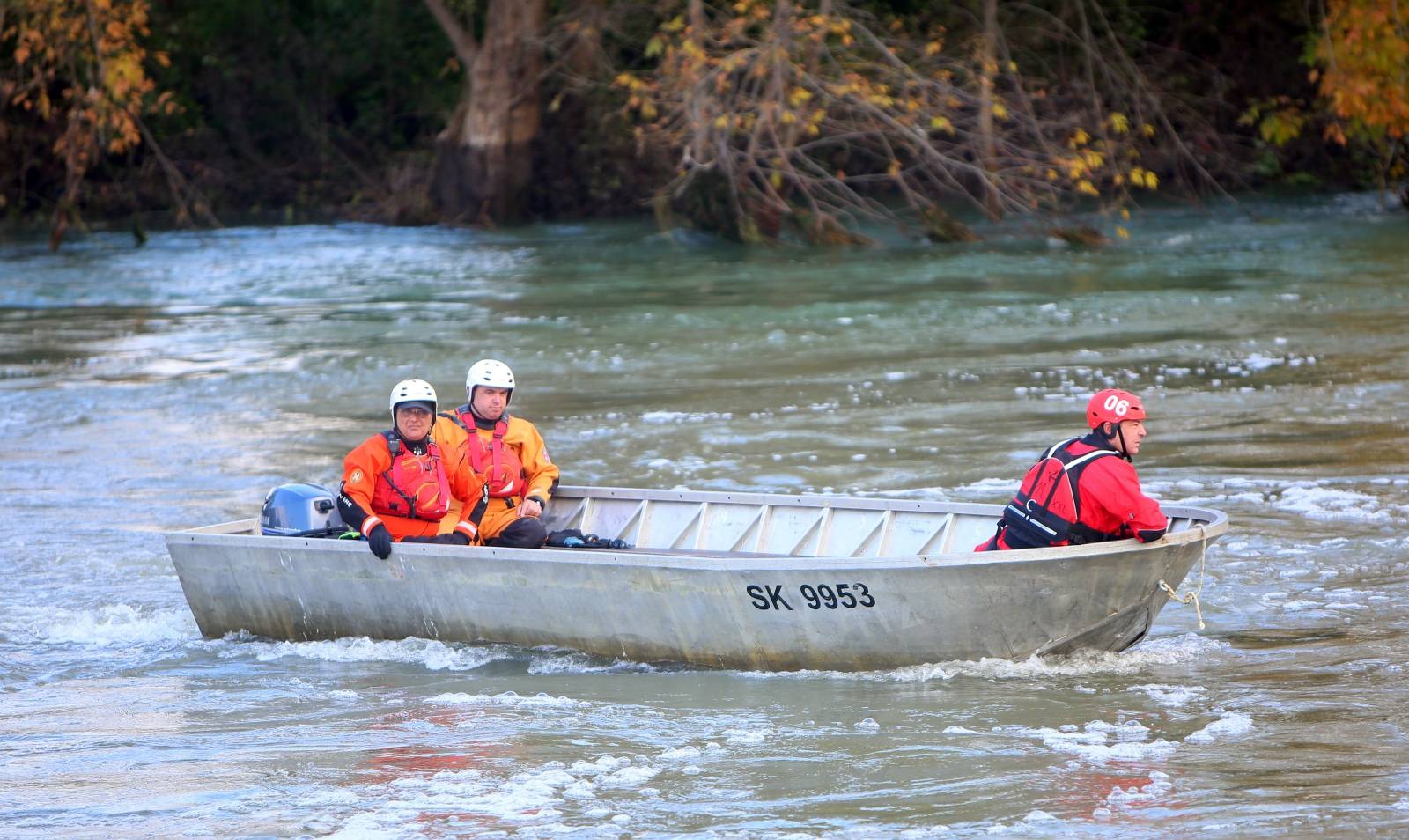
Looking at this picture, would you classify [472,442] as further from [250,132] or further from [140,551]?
[250,132]

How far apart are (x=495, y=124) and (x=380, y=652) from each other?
77.0 feet

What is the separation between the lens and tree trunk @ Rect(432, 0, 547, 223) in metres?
29.5

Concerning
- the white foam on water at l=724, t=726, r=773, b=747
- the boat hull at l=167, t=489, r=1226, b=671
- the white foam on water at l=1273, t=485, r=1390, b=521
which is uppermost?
the boat hull at l=167, t=489, r=1226, b=671

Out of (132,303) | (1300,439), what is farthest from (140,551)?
(132,303)

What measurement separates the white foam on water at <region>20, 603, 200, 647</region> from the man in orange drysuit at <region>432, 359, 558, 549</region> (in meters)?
1.60

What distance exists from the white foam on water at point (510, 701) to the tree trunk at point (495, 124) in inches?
900

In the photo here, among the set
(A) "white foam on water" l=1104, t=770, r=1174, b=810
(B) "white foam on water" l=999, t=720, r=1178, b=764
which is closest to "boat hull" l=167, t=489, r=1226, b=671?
(B) "white foam on water" l=999, t=720, r=1178, b=764

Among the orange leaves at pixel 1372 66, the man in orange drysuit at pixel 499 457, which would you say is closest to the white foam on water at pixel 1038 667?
the man in orange drysuit at pixel 499 457

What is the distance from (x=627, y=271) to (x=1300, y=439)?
14.2 meters

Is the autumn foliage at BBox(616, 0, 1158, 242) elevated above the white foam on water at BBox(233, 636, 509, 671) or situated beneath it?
elevated above

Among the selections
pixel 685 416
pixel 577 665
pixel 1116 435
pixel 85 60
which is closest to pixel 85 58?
pixel 85 60

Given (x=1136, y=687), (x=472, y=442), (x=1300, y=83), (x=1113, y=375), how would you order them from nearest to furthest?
(x=1136, y=687)
(x=472, y=442)
(x=1113, y=375)
(x=1300, y=83)

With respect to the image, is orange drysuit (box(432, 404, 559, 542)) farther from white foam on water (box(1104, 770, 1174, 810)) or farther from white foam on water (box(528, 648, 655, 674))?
white foam on water (box(1104, 770, 1174, 810))

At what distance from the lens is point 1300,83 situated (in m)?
31.8
